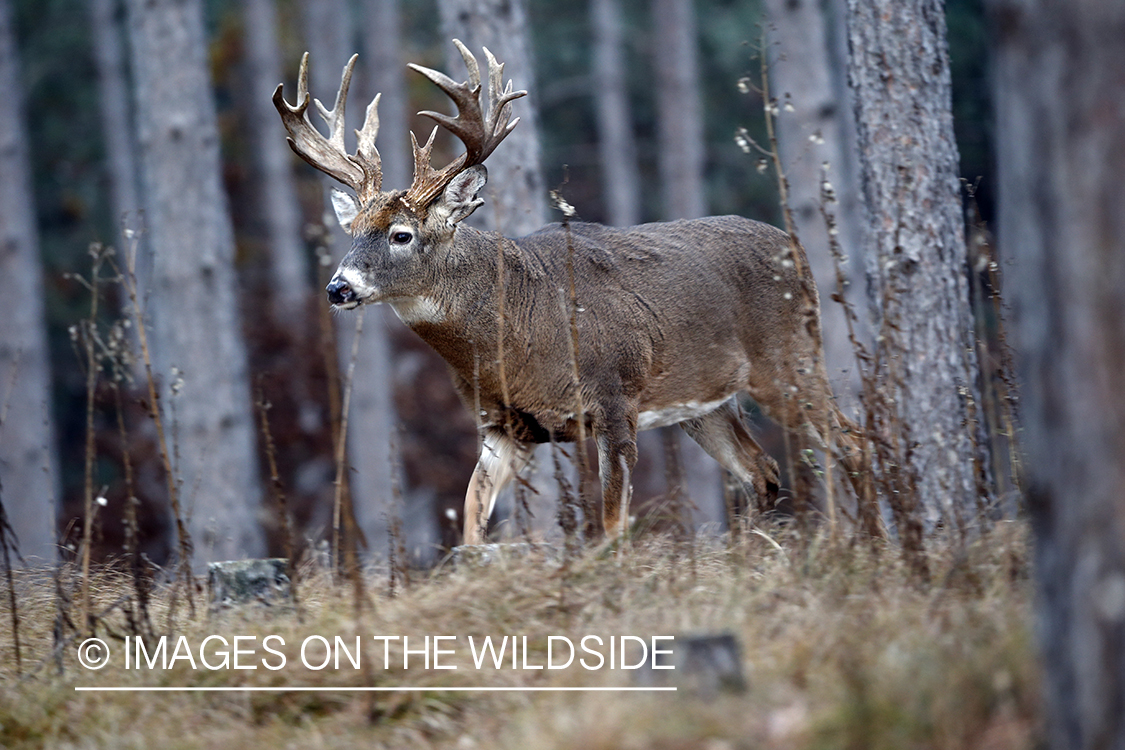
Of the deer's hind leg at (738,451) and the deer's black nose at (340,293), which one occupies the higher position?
the deer's black nose at (340,293)

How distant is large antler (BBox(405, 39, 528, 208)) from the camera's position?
21.3 ft

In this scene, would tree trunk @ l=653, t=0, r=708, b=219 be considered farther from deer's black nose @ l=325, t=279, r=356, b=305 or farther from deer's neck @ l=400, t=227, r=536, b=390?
deer's black nose @ l=325, t=279, r=356, b=305

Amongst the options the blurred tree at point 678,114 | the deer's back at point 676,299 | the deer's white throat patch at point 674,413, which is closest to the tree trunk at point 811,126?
the deer's back at point 676,299

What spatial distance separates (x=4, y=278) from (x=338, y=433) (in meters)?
10.9

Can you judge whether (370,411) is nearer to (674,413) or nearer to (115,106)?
(115,106)

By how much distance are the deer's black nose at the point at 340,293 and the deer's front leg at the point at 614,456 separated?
4.71 feet

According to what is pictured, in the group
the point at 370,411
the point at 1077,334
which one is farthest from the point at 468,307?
the point at 370,411

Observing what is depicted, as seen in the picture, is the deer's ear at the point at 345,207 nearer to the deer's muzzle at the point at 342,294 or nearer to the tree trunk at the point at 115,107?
the deer's muzzle at the point at 342,294

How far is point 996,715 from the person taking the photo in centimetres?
312

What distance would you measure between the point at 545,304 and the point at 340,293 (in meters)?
1.10

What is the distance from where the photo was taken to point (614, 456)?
6.48 metres

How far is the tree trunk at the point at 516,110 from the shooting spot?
8.66m

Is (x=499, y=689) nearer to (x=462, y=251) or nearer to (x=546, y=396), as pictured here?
(x=546, y=396)

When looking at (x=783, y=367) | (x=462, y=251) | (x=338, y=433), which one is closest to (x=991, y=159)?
(x=783, y=367)
